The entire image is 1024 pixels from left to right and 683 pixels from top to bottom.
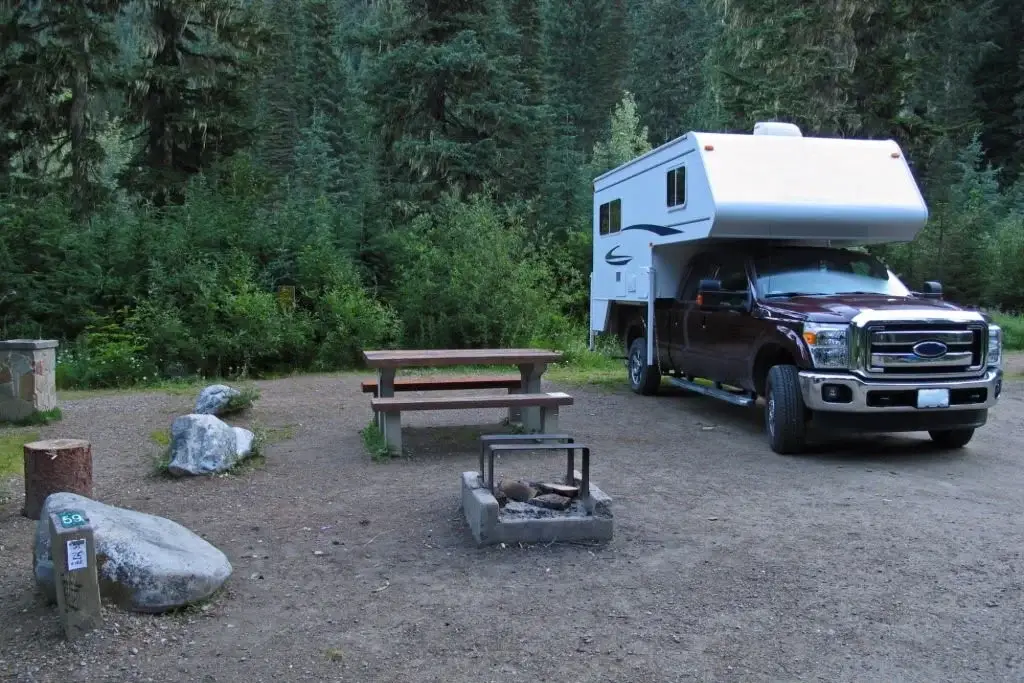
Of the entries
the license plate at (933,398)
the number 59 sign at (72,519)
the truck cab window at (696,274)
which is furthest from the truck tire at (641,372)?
the number 59 sign at (72,519)

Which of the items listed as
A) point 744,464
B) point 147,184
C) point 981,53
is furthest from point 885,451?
point 981,53

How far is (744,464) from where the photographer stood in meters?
7.27

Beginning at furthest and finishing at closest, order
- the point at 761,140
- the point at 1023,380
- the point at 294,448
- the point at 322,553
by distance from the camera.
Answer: the point at 1023,380, the point at 761,140, the point at 294,448, the point at 322,553

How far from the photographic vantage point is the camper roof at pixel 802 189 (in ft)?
28.6

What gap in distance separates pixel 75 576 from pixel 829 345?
19.0 feet

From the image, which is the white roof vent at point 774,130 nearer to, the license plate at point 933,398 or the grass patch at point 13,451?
the license plate at point 933,398

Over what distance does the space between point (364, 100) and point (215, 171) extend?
4.19 m

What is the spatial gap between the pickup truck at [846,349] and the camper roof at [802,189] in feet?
1.03

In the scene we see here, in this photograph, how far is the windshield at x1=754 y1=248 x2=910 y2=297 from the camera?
8.45 meters

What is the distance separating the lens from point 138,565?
3928 mm

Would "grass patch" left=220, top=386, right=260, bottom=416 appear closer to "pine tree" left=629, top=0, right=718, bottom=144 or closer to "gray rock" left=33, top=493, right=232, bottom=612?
"gray rock" left=33, top=493, right=232, bottom=612

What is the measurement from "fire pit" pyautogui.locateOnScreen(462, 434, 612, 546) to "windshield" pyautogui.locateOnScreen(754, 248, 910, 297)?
3.98m

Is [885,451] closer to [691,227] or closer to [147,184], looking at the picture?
[691,227]

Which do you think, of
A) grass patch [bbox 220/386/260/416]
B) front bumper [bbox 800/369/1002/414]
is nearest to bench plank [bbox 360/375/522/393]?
grass patch [bbox 220/386/260/416]
